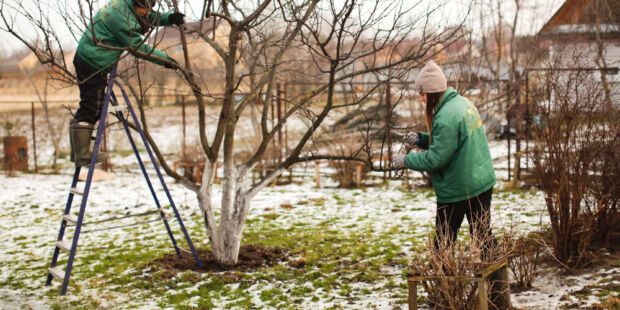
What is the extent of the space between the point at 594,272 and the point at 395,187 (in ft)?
18.7

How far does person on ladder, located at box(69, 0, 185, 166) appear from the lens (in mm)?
4211

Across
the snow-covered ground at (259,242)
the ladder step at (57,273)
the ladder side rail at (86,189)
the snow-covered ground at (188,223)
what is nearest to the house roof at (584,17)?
the snow-covered ground at (259,242)

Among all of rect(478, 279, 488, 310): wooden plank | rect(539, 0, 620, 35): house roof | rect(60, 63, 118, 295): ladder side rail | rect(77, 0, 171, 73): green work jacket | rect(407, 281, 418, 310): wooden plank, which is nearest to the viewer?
rect(478, 279, 488, 310): wooden plank

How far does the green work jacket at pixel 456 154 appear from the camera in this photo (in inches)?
134

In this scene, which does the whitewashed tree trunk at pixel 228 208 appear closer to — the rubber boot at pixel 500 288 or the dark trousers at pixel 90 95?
the dark trousers at pixel 90 95

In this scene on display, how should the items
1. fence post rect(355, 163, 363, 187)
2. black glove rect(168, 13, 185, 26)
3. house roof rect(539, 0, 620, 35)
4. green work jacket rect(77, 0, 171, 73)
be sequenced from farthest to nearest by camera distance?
1. house roof rect(539, 0, 620, 35)
2. fence post rect(355, 163, 363, 187)
3. green work jacket rect(77, 0, 171, 73)
4. black glove rect(168, 13, 185, 26)

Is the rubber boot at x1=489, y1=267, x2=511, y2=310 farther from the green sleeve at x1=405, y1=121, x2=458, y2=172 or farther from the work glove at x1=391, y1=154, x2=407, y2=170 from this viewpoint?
the work glove at x1=391, y1=154, x2=407, y2=170

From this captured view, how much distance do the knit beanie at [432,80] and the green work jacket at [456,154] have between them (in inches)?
2.6

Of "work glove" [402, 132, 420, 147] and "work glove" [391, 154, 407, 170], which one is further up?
"work glove" [402, 132, 420, 147]

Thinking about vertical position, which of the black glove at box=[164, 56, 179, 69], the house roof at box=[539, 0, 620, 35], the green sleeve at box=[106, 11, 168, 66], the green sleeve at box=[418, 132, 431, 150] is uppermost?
the house roof at box=[539, 0, 620, 35]

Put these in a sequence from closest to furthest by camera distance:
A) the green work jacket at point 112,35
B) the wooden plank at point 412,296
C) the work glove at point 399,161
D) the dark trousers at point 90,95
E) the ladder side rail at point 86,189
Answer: the wooden plank at point 412,296, the work glove at point 399,161, the green work jacket at point 112,35, the ladder side rail at point 86,189, the dark trousers at point 90,95

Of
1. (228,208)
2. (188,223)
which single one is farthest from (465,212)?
(188,223)

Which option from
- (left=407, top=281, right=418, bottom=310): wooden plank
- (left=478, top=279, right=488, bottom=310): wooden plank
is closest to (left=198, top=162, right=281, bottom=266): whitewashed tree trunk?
(left=407, top=281, right=418, bottom=310): wooden plank

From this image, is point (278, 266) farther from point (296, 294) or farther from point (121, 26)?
point (121, 26)
